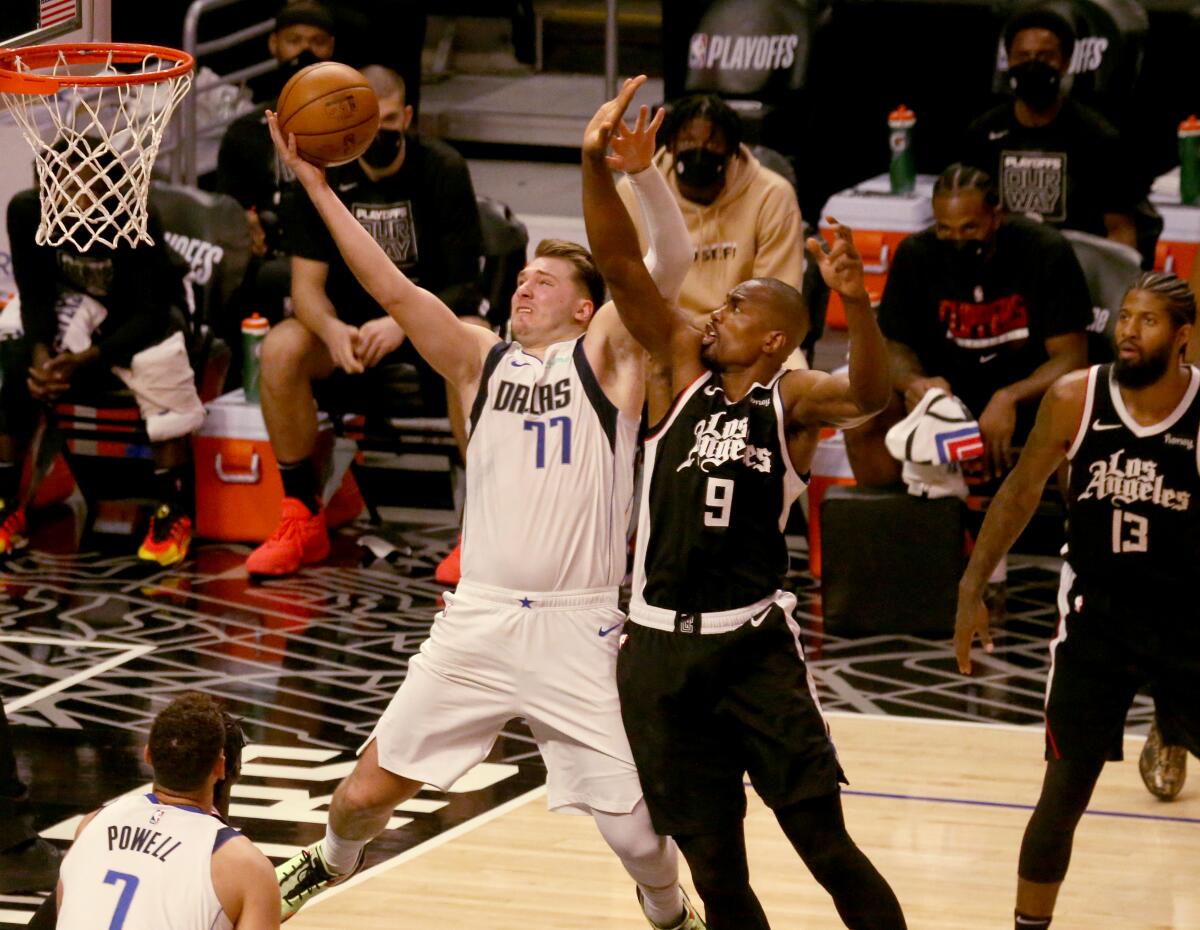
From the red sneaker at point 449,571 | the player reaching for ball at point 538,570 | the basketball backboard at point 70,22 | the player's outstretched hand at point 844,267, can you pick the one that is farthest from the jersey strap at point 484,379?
the red sneaker at point 449,571

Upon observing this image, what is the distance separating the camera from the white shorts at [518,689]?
4625 mm

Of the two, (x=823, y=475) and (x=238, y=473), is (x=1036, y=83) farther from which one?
(x=238, y=473)

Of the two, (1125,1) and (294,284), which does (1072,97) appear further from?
(294,284)

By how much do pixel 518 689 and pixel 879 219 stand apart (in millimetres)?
5850

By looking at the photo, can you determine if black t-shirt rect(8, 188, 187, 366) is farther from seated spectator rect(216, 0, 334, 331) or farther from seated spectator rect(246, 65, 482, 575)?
seated spectator rect(216, 0, 334, 331)

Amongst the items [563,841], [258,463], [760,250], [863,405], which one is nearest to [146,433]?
[258,463]

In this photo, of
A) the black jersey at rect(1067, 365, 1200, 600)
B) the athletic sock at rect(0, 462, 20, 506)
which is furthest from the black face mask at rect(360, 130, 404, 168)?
the black jersey at rect(1067, 365, 1200, 600)

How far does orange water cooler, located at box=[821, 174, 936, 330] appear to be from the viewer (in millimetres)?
9828

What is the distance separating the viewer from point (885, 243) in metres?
9.93

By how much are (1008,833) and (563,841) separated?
1246 mm

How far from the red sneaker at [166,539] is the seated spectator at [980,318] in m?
2.73

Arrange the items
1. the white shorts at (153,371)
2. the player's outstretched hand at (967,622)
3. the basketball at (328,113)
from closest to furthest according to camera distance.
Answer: the basketball at (328,113) → the player's outstretched hand at (967,622) → the white shorts at (153,371)

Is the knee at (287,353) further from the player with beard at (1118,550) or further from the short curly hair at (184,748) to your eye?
the short curly hair at (184,748)

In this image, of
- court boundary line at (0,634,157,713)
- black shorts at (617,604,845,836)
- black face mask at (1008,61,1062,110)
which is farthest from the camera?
black face mask at (1008,61,1062,110)
